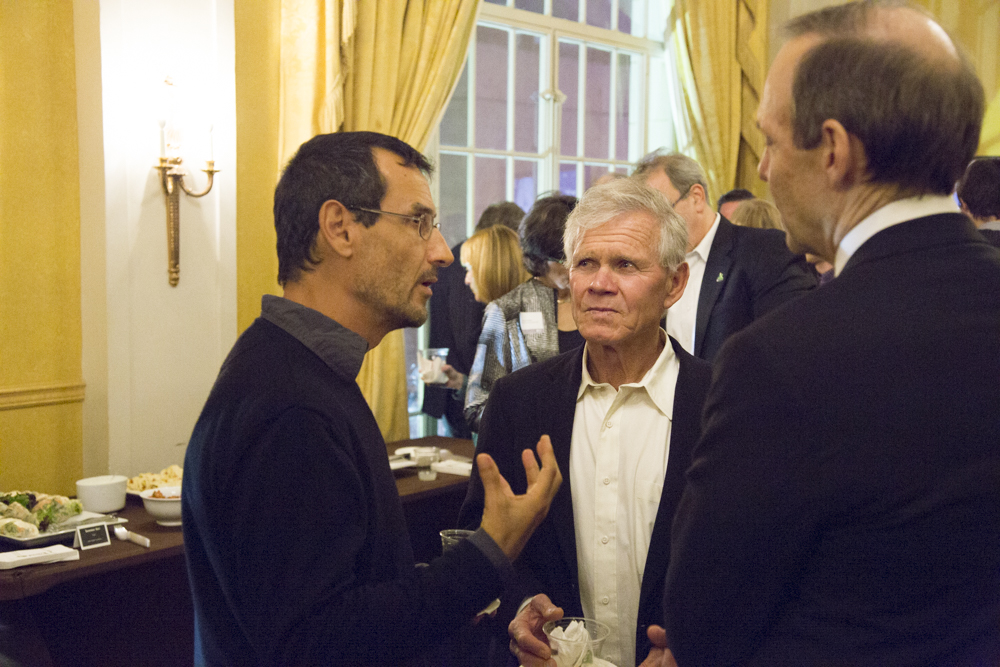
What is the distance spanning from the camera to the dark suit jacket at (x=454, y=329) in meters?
3.78

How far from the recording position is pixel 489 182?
494 centimetres

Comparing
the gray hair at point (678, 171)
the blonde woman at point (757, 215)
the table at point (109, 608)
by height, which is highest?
Result: the gray hair at point (678, 171)

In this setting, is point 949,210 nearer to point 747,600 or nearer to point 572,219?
point 747,600

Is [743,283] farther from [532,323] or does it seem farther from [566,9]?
[566,9]

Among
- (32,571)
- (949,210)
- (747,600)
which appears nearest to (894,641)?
(747,600)

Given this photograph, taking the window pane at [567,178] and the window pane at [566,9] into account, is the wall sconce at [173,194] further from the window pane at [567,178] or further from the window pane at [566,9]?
the window pane at [566,9]

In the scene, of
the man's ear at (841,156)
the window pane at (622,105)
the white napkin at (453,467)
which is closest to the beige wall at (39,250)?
the white napkin at (453,467)

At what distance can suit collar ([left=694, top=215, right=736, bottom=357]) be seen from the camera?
9.01 feet

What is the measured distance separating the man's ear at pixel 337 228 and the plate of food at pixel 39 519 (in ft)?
4.61

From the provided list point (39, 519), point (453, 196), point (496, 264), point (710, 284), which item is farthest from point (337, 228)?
point (453, 196)

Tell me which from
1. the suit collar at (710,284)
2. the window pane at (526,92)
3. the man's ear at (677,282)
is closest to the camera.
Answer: the man's ear at (677,282)

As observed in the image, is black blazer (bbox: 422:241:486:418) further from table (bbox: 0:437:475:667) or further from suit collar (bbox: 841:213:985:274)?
suit collar (bbox: 841:213:985:274)

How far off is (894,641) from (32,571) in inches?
75.8

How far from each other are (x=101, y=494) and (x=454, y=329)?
1.83 metres
